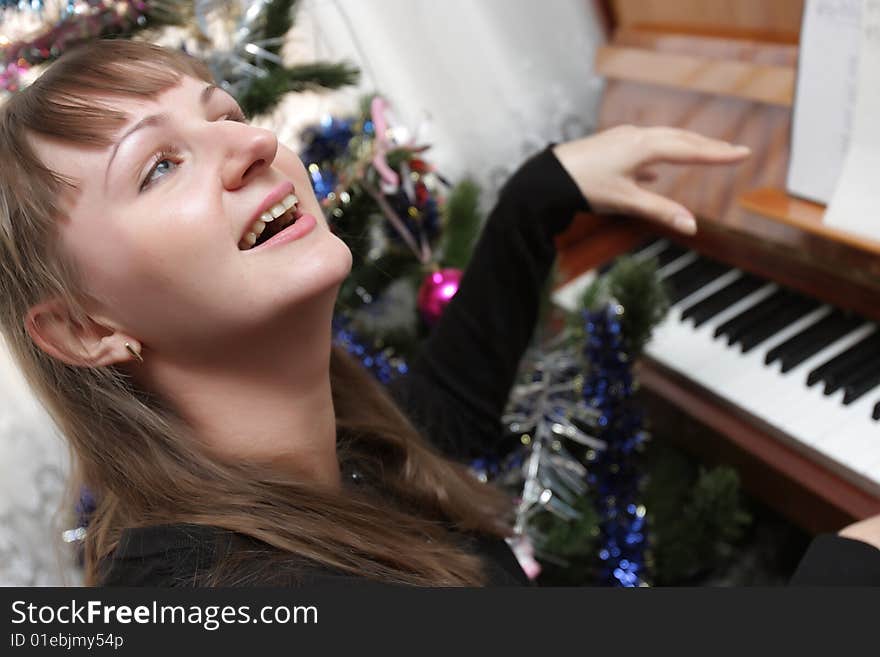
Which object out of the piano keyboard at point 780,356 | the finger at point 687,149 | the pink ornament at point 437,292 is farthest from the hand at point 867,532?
the pink ornament at point 437,292

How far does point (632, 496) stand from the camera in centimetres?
138

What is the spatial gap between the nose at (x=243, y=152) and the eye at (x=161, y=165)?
1.7 inches

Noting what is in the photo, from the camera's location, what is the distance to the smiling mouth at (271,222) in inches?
28.6

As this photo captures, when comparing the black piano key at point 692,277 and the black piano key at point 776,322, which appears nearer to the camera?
the black piano key at point 776,322

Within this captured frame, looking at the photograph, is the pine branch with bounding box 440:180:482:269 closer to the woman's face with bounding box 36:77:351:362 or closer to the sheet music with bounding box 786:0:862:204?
the sheet music with bounding box 786:0:862:204

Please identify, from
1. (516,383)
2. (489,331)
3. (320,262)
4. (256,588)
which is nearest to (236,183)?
(320,262)

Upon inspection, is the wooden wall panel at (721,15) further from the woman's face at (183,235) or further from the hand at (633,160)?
the woman's face at (183,235)

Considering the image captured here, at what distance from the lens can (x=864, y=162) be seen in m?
1.14

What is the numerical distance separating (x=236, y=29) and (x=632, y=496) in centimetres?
98

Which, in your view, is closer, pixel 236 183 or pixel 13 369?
pixel 236 183

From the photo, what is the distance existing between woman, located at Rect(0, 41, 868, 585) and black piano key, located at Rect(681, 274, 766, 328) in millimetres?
646

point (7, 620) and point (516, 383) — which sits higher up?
point (7, 620)

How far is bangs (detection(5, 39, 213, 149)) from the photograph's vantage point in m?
0.69

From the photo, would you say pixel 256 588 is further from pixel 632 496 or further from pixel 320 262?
pixel 632 496
